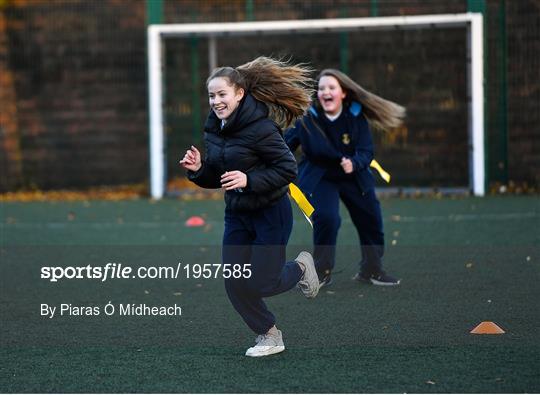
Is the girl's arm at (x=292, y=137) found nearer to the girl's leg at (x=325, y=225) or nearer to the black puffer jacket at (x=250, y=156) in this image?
the girl's leg at (x=325, y=225)

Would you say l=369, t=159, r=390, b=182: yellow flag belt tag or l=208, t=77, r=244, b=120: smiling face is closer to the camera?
l=208, t=77, r=244, b=120: smiling face

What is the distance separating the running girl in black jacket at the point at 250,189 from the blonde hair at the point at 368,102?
236 centimetres

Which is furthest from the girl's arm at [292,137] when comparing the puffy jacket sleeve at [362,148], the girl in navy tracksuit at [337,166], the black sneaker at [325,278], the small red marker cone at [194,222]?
the small red marker cone at [194,222]

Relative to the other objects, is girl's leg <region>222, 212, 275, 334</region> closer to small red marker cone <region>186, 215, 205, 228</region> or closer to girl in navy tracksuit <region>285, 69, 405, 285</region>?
girl in navy tracksuit <region>285, 69, 405, 285</region>

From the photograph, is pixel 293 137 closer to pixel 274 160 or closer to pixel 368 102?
pixel 368 102

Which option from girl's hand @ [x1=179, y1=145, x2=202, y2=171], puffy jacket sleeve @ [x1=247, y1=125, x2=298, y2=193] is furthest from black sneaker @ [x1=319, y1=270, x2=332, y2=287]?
girl's hand @ [x1=179, y1=145, x2=202, y2=171]

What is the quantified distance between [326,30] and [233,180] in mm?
11282

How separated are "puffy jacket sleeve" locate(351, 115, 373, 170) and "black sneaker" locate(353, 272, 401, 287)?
83 centimetres

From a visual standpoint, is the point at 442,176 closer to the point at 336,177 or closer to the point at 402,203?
the point at 402,203

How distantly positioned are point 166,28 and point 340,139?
8742 mm

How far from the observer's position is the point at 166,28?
16.8 m

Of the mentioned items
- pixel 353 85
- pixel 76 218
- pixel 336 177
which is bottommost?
pixel 76 218

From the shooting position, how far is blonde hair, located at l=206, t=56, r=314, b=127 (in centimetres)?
633

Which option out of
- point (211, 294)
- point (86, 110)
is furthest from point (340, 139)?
point (86, 110)
